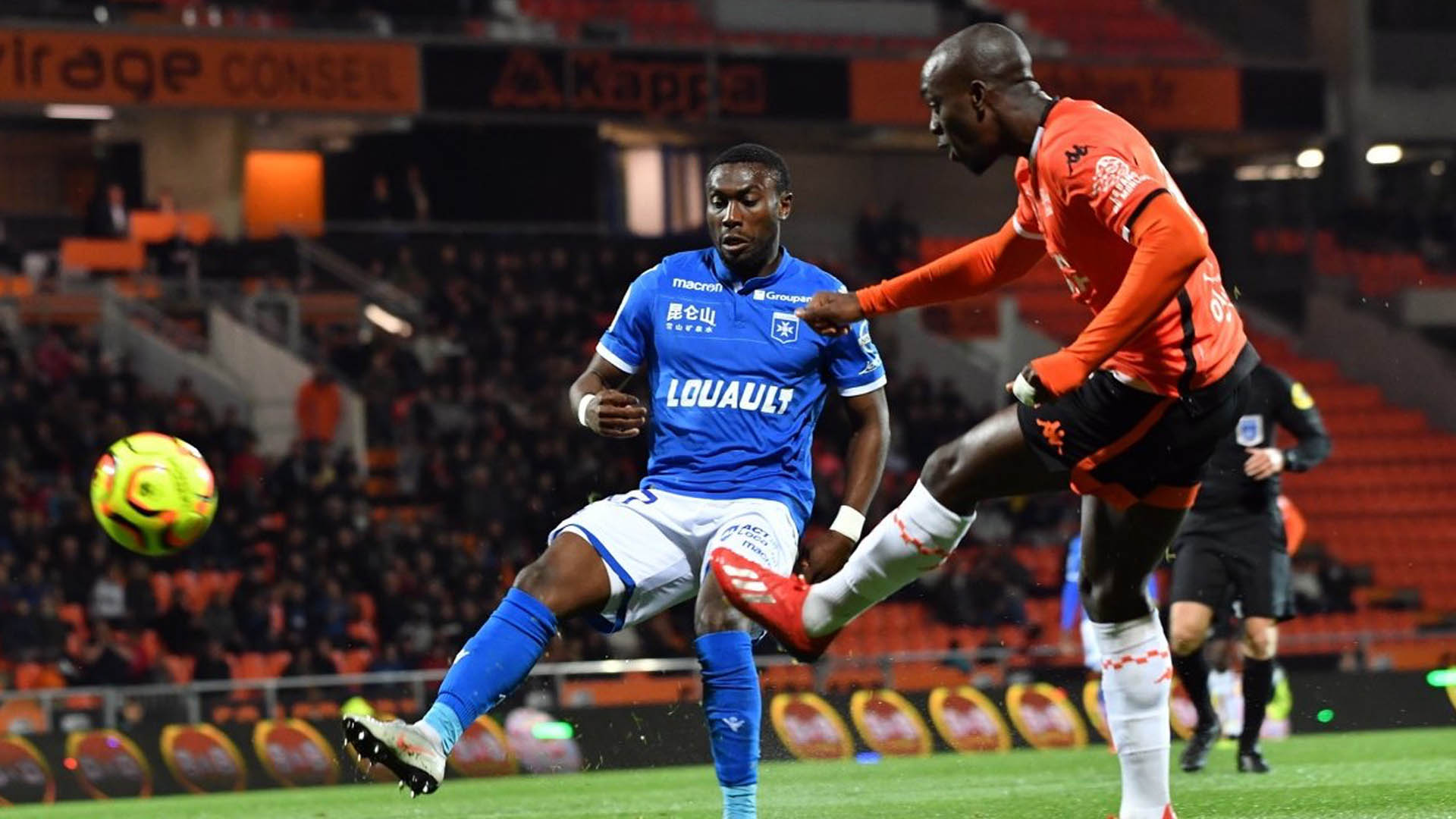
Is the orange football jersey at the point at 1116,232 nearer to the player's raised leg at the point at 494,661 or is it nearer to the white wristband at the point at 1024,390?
the white wristband at the point at 1024,390

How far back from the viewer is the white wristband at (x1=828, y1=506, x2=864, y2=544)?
276 inches

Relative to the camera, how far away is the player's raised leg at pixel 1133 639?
594cm

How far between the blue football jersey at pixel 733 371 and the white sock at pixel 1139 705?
1.37m

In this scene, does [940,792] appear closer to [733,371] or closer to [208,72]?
[733,371]

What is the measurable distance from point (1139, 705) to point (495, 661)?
1.85 meters

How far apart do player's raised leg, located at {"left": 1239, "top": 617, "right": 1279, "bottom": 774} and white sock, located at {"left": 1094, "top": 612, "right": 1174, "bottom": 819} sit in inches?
175

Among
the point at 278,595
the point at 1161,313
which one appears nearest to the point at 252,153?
the point at 278,595

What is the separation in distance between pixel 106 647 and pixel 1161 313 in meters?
12.3

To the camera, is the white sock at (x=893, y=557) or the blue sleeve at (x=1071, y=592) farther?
the blue sleeve at (x=1071, y=592)

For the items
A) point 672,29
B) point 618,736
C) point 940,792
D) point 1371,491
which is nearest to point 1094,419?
point 940,792

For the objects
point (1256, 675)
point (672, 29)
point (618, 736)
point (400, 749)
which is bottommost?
point (618, 736)

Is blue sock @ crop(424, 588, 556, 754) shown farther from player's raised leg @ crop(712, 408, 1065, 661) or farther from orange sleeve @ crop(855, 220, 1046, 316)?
orange sleeve @ crop(855, 220, 1046, 316)

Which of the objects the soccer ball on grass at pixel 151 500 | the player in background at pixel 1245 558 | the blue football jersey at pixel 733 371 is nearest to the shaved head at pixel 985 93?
the blue football jersey at pixel 733 371

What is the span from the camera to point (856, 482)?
718 cm
